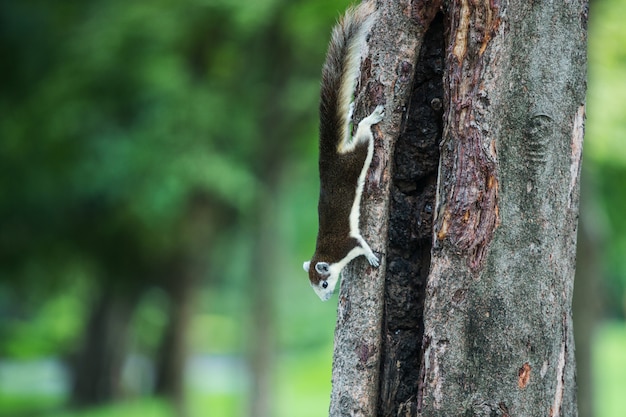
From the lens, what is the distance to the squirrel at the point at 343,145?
321 centimetres

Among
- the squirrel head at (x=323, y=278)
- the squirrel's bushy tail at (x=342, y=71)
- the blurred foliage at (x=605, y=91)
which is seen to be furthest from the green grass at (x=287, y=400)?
the squirrel's bushy tail at (x=342, y=71)

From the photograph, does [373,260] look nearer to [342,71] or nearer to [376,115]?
[376,115]

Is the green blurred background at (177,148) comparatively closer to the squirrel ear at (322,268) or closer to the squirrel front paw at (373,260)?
the squirrel ear at (322,268)

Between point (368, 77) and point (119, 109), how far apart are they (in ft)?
26.4

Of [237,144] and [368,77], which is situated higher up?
[237,144]

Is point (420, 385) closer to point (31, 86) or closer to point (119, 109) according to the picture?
point (119, 109)

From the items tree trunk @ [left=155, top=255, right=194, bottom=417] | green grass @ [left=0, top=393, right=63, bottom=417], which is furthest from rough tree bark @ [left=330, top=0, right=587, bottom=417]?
green grass @ [left=0, top=393, right=63, bottom=417]

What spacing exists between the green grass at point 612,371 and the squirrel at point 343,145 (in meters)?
5.10

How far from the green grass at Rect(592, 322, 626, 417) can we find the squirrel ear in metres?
4.66

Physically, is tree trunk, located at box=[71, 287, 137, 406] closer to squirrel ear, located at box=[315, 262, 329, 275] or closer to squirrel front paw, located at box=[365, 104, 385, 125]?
squirrel ear, located at box=[315, 262, 329, 275]

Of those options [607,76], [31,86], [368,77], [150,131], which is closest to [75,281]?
[31,86]

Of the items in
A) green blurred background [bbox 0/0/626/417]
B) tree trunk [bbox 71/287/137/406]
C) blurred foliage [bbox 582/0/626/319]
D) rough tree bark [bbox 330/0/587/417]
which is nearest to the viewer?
rough tree bark [bbox 330/0/587/417]

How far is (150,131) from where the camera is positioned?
980cm

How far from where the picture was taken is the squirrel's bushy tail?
3275 millimetres
